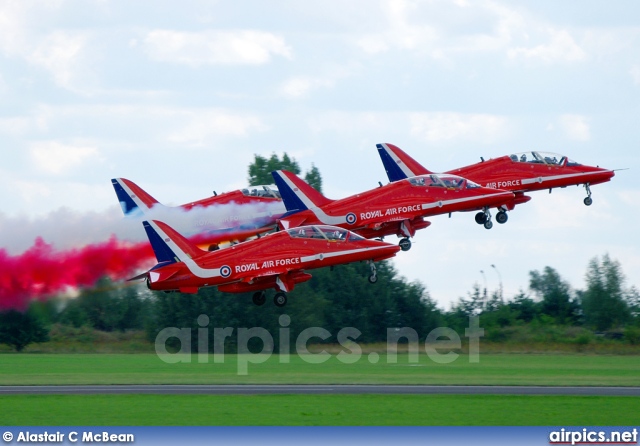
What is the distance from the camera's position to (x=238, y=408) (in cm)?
4525

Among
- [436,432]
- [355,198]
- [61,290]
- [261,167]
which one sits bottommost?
[436,432]

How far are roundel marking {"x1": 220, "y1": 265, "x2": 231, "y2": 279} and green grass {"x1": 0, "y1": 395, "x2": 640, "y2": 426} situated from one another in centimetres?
1018

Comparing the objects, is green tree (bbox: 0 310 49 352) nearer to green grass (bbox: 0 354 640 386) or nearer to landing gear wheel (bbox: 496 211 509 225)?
green grass (bbox: 0 354 640 386)

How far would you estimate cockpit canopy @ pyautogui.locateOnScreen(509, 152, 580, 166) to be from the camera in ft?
208

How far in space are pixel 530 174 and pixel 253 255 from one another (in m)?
15.0

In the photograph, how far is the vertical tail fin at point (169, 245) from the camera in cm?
5838

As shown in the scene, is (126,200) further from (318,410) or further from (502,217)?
(318,410)

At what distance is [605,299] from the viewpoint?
332 ft

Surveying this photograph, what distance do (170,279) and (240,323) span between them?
41.0 meters

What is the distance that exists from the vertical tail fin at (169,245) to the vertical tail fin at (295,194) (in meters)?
6.21

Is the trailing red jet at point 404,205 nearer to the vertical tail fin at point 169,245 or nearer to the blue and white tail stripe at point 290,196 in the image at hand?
the blue and white tail stripe at point 290,196

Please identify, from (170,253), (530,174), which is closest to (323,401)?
(170,253)

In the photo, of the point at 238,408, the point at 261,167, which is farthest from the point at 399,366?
the point at 261,167

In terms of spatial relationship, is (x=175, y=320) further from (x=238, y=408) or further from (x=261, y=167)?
(x=238, y=408)
